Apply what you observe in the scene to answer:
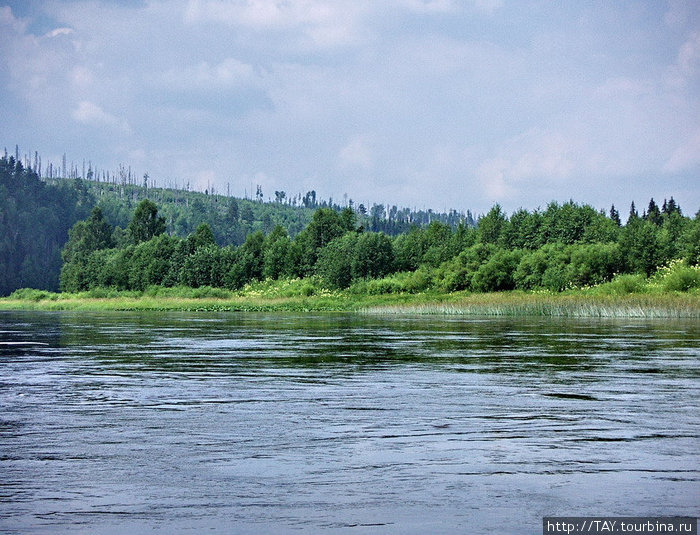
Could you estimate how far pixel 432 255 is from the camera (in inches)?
4796

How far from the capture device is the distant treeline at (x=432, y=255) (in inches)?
3814

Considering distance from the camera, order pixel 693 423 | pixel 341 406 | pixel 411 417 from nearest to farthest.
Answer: pixel 693 423
pixel 411 417
pixel 341 406

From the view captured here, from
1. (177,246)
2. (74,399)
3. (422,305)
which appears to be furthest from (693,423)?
(177,246)

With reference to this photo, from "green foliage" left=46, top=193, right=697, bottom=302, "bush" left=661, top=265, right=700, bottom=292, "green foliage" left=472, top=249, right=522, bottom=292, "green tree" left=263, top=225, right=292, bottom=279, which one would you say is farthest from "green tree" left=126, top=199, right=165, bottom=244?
"bush" left=661, top=265, right=700, bottom=292

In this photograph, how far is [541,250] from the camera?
4136 inches

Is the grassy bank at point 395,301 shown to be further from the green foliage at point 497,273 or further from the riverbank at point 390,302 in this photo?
the green foliage at point 497,273

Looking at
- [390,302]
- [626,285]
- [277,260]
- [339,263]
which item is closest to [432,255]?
[339,263]

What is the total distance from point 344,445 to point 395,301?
298 feet

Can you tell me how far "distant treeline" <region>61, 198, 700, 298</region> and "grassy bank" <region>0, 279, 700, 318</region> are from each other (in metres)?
4.09

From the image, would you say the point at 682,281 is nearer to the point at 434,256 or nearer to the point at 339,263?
the point at 434,256

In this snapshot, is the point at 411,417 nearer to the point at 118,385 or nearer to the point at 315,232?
the point at 118,385

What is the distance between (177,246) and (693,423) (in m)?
139

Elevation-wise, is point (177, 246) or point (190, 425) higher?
point (177, 246)

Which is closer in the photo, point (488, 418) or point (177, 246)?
point (488, 418)
